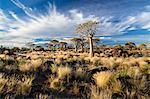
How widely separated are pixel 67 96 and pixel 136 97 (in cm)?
241

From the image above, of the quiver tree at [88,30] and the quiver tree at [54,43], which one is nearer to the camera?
the quiver tree at [88,30]

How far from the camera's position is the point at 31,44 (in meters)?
115

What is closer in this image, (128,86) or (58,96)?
(58,96)

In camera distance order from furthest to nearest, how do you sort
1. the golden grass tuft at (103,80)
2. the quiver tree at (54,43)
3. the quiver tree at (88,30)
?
the quiver tree at (54,43), the quiver tree at (88,30), the golden grass tuft at (103,80)

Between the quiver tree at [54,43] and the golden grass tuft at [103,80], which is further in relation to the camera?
the quiver tree at [54,43]

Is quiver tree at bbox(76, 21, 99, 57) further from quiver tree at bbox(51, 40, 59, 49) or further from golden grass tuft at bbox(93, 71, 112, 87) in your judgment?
quiver tree at bbox(51, 40, 59, 49)

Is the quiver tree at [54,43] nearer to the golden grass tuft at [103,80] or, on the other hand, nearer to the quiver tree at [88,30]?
the quiver tree at [88,30]

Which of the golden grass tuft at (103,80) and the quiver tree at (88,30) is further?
the quiver tree at (88,30)

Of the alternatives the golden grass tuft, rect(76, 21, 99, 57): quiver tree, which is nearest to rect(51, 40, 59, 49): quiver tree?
rect(76, 21, 99, 57): quiver tree

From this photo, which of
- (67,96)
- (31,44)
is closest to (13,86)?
(67,96)

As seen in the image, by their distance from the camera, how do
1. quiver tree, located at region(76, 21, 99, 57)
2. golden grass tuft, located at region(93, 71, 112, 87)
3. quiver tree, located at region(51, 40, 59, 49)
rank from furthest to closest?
quiver tree, located at region(51, 40, 59, 49) → quiver tree, located at region(76, 21, 99, 57) → golden grass tuft, located at region(93, 71, 112, 87)

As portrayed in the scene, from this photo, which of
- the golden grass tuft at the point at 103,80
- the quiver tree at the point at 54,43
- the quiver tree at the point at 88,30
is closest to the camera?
the golden grass tuft at the point at 103,80

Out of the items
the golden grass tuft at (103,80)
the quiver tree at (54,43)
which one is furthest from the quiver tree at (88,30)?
the quiver tree at (54,43)

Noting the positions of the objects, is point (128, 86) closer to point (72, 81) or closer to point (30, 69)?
point (72, 81)
